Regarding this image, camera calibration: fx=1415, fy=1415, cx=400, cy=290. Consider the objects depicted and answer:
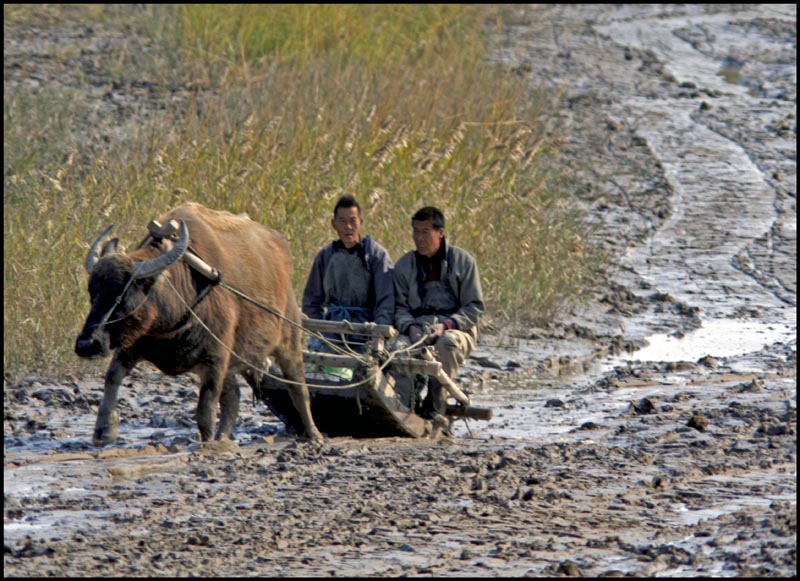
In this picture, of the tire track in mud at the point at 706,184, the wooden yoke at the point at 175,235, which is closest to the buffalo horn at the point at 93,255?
the wooden yoke at the point at 175,235

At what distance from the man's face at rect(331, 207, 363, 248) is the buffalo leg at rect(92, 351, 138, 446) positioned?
1.64 meters

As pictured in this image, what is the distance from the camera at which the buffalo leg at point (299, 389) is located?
882 cm

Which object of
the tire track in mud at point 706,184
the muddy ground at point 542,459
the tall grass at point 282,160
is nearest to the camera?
the muddy ground at point 542,459

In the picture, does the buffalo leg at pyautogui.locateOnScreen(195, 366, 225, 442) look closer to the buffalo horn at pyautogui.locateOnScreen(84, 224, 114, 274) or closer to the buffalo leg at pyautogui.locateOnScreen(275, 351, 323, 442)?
the buffalo leg at pyautogui.locateOnScreen(275, 351, 323, 442)

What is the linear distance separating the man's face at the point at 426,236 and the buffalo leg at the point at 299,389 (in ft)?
3.43

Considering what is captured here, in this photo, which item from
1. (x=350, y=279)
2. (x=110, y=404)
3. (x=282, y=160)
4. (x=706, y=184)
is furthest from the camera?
(x=706, y=184)

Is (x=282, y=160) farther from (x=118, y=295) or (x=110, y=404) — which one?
(x=118, y=295)

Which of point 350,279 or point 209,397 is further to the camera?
point 350,279

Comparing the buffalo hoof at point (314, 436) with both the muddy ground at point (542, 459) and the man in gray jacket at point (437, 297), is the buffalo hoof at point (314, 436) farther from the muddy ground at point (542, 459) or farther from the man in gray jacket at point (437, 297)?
the man in gray jacket at point (437, 297)

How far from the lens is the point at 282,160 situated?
41.7 ft

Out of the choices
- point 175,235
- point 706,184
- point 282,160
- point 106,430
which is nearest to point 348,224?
point 175,235

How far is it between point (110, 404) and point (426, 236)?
7.45 ft

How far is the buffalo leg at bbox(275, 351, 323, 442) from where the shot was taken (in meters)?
8.82

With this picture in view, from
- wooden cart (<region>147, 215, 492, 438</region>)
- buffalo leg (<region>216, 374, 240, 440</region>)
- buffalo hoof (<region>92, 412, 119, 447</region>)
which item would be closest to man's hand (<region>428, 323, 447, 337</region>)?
wooden cart (<region>147, 215, 492, 438</region>)
